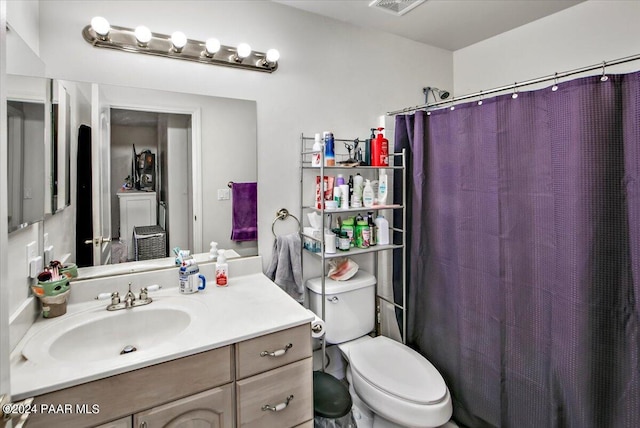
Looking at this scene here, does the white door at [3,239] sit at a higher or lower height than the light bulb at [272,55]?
lower

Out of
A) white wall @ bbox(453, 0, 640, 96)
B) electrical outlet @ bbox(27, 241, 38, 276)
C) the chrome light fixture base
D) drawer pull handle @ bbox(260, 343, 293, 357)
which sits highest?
white wall @ bbox(453, 0, 640, 96)

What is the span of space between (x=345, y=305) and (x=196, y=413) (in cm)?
102

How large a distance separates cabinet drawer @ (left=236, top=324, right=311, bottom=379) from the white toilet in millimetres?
506

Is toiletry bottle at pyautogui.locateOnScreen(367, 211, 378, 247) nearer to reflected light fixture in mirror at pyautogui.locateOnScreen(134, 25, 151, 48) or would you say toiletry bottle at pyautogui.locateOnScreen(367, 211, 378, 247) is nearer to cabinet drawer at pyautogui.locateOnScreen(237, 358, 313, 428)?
cabinet drawer at pyautogui.locateOnScreen(237, 358, 313, 428)

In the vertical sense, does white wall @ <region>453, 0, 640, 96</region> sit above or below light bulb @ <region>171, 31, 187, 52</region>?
above

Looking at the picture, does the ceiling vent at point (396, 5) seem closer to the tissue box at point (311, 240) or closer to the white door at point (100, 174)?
the tissue box at point (311, 240)

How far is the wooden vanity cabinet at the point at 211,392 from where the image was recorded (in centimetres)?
90

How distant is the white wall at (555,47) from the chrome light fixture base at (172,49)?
5.16ft

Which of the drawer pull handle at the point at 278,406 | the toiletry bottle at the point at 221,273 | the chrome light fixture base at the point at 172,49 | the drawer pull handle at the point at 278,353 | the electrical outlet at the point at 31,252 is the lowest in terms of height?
the drawer pull handle at the point at 278,406

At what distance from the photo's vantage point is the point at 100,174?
1.41 metres

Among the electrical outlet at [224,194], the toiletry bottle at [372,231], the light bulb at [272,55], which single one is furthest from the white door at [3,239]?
the toiletry bottle at [372,231]

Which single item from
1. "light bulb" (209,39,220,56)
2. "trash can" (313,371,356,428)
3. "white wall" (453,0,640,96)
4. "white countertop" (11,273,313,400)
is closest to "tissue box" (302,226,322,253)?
"white countertop" (11,273,313,400)

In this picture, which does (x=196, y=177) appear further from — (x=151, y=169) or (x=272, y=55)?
(x=272, y=55)

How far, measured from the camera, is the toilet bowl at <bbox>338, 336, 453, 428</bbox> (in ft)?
4.68
